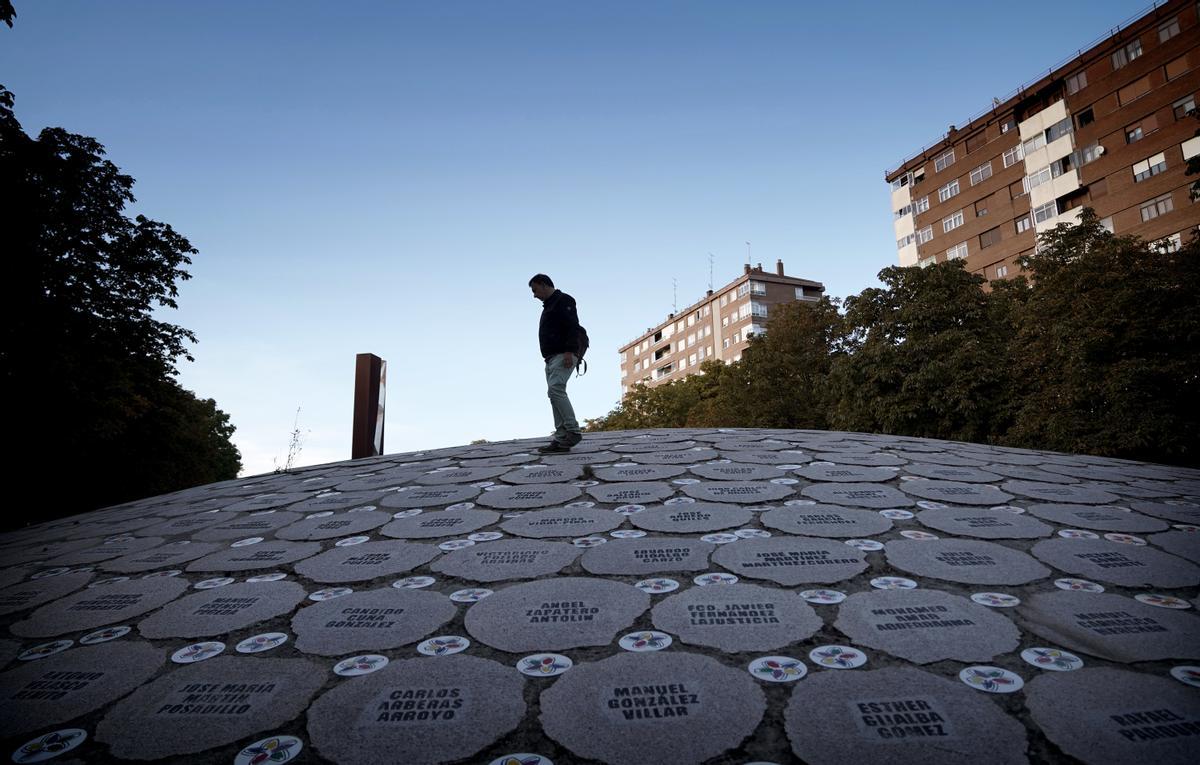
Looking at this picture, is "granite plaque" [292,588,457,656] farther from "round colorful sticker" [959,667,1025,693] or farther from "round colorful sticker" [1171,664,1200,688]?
"round colorful sticker" [1171,664,1200,688]

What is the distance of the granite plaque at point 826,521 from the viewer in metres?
3.84

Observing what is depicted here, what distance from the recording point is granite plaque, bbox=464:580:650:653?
Result: 2.54 meters

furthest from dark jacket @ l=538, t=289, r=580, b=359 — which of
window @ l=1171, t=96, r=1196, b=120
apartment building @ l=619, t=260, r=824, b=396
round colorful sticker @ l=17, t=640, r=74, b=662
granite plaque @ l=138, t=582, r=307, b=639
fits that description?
apartment building @ l=619, t=260, r=824, b=396

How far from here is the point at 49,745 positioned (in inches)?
78.3

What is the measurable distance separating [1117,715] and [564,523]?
122 inches

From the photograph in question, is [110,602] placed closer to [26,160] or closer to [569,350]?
[569,350]

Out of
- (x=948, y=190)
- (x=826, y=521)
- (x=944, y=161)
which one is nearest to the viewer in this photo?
(x=826, y=521)

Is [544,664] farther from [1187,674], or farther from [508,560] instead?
[1187,674]

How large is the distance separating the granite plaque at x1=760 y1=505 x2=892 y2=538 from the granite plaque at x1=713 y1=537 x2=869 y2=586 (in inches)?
8.2

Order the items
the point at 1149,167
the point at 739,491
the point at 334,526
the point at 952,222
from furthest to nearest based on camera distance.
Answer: the point at 952,222 < the point at 1149,167 < the point at 739,491 < the point at 334,526

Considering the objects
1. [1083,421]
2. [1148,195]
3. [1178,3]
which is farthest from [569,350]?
[1178,3]

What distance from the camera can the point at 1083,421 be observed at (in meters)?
12.0

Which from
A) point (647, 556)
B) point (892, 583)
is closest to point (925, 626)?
point (892, 583)

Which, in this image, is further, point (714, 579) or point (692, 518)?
point (692, 518)
